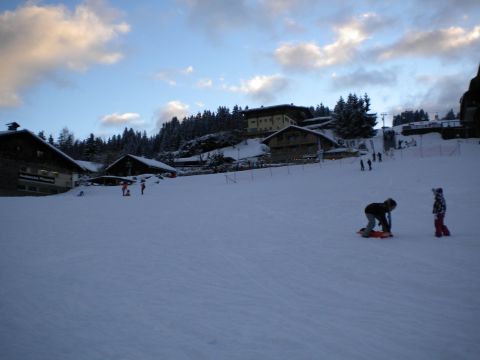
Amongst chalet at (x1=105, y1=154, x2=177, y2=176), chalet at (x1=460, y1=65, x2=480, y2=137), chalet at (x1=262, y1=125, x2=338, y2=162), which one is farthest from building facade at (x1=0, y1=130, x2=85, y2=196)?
chalet at (x1=460, y1=65, x2=480, y2=137)

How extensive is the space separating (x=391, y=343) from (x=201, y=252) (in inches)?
240

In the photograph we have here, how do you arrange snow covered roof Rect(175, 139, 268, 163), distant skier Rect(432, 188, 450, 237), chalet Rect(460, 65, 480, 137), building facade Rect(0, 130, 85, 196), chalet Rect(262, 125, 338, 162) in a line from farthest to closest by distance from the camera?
snow covered roof Rect(175, 139, 268, 163) → chalet Rect(262, 125, 338, 162) → building facade Rect(0, 130, 85, 196) → chalet Rect(460, 65, 480, 137) → distant skier Rect(432, 188, 450, 237)

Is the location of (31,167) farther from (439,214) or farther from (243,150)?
(243,150)

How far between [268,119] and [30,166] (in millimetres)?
62834

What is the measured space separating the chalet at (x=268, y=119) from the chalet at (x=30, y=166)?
180ft

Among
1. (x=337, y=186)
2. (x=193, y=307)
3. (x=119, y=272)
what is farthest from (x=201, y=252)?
(x=337, y=186)

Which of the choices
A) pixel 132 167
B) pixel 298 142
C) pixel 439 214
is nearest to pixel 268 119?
pixel 298 142

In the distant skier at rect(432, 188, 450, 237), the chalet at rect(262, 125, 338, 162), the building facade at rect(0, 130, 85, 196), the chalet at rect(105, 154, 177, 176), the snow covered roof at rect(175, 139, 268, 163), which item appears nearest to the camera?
the distant skier at rect(432, 188, 450, 237)

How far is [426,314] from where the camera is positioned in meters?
5.16

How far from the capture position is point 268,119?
91062 mm

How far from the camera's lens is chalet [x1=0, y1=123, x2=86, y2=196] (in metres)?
35.9

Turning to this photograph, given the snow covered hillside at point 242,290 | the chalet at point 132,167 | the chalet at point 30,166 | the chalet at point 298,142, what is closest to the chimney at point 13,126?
the chalet at point 30,166

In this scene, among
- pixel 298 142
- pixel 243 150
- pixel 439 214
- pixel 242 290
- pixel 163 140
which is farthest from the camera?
pixel 163 140

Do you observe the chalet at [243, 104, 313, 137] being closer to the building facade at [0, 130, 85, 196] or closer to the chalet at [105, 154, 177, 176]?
the chalet at [105, 154, 177, 176]
